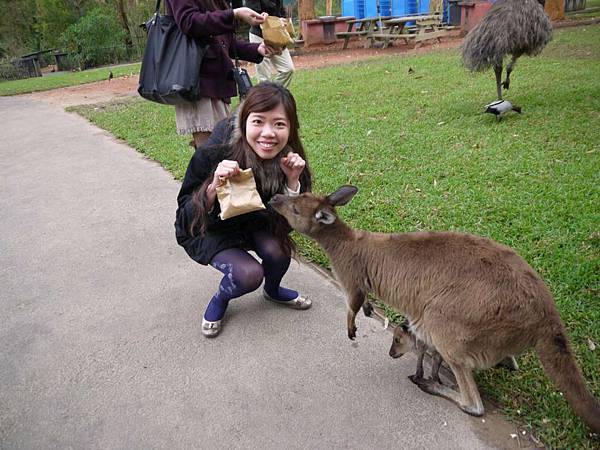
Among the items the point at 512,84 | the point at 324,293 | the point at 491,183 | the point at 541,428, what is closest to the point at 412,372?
the point at 541,428

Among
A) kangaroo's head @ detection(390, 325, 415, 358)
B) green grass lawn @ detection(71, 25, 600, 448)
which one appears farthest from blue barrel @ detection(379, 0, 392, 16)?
kangaroo's head @ detection(390, 325, 415, 358)

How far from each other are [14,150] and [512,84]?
6.78m

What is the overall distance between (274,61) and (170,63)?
2.95 metres

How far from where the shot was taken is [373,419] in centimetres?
192

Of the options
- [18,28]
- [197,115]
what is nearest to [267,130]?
[197,115]

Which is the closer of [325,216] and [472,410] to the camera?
[472,410]

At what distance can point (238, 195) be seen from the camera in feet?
6.84

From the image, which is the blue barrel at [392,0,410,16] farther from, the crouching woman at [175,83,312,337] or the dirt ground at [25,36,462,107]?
the crouching woman at [175,83,312,337]

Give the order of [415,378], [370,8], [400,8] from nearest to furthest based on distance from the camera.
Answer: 1. [415,378]
2. [400,8]
3. [370,8]

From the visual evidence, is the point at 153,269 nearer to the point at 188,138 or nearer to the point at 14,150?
the point at 188,138

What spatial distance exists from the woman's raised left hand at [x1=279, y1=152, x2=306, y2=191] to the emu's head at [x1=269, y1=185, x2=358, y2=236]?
0.10m

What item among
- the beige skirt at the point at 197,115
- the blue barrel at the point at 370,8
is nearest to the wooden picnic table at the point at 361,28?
the blue barrel at the point at 370,8

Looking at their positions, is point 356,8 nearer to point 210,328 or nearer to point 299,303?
point 299,303

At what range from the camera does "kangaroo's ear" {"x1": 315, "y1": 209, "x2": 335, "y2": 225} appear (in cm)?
217
